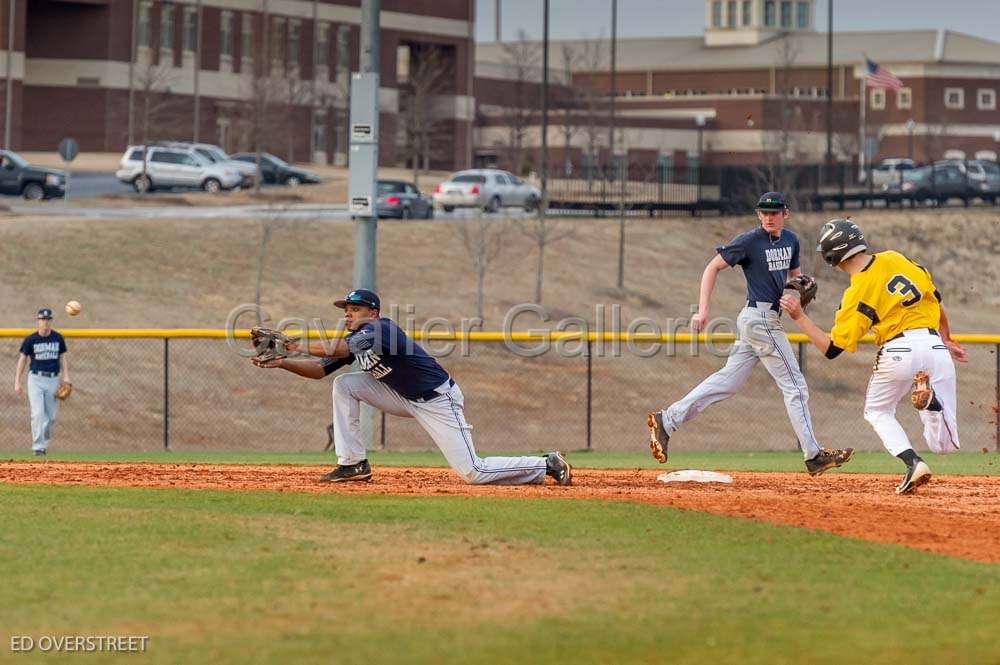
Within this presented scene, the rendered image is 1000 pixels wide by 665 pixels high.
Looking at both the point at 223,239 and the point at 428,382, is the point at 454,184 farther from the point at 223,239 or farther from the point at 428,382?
the point at 428,382

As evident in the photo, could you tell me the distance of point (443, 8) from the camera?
78.1 m

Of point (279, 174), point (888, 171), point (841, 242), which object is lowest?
point (841, 242)

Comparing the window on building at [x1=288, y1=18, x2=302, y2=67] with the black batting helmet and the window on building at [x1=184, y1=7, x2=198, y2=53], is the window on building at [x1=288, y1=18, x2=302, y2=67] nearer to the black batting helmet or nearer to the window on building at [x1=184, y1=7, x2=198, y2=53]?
the window on building at [x1=184, y1=7, x2=198, y2=53]

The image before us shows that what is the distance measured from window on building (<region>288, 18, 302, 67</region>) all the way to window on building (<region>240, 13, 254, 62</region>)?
1.95 meters

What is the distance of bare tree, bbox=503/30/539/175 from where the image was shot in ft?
247

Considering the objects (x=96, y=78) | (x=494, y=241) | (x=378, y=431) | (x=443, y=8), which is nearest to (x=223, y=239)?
(x=494, y=241)

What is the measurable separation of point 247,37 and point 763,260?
6332cm

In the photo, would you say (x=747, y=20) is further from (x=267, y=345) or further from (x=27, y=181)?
(x=267, y=345)

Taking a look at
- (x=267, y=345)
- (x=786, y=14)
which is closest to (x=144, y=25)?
(x=267, y=345)

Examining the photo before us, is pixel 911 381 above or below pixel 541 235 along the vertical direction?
below

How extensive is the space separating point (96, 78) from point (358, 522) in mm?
59313

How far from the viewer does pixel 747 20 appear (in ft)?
360

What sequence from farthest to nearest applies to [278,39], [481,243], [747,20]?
[747,20]
[278,39]
[481,243]

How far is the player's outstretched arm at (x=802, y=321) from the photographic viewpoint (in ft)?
31.6
